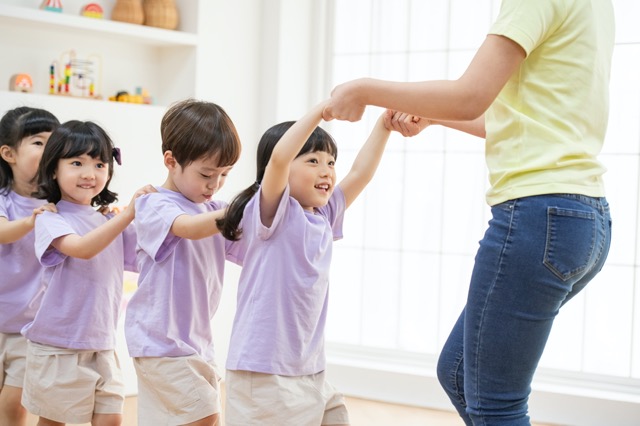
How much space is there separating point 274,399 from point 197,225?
16.6 inches

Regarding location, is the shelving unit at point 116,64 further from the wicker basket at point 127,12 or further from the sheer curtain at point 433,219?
the sheer curtain at point 433,219

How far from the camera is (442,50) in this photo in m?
3.42

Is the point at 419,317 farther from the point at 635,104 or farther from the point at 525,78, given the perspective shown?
the point at 525,78

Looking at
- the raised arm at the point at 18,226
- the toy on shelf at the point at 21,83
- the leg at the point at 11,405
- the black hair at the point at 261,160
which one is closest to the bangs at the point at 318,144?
the black hair at the point at 261,160

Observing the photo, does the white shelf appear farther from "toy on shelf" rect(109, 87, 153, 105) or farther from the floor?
the floor

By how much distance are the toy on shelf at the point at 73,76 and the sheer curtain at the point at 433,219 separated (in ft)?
3.32

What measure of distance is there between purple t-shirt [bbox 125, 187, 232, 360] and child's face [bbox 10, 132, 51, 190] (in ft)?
1.84

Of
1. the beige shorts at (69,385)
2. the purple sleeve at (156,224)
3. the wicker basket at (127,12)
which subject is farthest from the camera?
the wicker basket at (127,12)

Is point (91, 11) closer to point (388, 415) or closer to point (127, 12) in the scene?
point (127, 12)

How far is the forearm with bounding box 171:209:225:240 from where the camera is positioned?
1.90 metres

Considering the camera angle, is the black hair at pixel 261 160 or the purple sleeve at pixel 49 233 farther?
the purple sleeve at pixel 49 233

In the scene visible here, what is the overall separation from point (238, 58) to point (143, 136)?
0.55 meters

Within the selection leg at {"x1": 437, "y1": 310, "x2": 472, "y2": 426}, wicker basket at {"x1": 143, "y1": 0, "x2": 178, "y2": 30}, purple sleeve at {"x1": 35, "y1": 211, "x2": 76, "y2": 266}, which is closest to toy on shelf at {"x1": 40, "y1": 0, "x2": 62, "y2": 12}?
wicker basket at {"x1": 143, "y1": 0, "x2": 178, "y2": 30}

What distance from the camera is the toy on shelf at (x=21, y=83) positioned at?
303 cm
